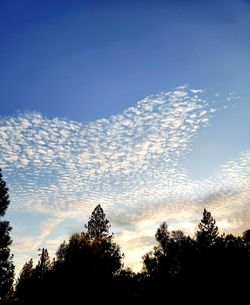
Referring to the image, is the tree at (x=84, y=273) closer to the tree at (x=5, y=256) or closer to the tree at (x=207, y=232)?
the tree at (x=5, y=256)

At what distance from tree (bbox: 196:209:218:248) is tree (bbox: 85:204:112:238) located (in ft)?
69.8

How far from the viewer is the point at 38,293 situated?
124 ft

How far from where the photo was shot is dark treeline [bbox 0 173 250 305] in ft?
109

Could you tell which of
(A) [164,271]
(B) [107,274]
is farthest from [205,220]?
(B) [107,274]

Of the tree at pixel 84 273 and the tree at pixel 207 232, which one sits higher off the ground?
the tree at pixel 207 232

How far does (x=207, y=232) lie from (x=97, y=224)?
942 inches

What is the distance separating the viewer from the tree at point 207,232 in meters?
63.3

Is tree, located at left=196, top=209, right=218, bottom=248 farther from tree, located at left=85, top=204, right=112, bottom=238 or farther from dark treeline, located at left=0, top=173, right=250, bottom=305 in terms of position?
tree, located at left=85, top=204, right=112, bottom=238

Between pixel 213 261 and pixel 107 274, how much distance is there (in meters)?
21.5

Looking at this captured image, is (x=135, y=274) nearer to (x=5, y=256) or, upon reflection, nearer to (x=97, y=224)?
(x=97, y=224)

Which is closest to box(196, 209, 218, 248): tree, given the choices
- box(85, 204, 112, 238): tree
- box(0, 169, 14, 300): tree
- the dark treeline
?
the dark treeline

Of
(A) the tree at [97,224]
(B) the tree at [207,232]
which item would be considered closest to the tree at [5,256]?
(A) the tree at [97,224]

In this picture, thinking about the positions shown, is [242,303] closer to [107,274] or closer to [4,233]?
[107,274]

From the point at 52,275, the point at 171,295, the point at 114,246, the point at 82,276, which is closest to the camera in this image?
the point at 82,276
